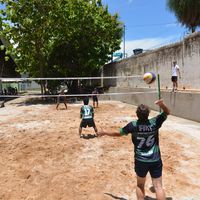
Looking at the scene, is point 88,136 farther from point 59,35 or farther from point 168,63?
point 59,35

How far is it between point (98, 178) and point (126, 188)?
80 centimetres

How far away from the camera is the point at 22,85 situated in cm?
6431

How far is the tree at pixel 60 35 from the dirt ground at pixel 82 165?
15.5 metres

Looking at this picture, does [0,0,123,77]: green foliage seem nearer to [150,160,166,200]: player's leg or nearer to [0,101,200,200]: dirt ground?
[0,101,200,200]: dirt ground

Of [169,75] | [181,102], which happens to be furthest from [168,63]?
[181,102]

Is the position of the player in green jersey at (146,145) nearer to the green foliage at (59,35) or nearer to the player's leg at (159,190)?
the player's leg at (159,190)

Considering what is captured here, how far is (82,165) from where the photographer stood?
8.37 meters

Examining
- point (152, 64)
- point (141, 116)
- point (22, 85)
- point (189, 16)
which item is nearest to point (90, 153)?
point (141, 116)

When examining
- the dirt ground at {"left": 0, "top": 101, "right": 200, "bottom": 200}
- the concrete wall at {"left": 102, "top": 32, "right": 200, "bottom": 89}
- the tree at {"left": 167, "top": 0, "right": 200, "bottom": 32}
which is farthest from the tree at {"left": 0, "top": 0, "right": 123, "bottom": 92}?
the dirt ground at {"left": 0, "top": 101, "right": 200, "bottom": 200}

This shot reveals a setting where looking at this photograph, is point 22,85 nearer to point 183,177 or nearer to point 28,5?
point 28,5

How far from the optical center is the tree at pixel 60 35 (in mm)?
26609

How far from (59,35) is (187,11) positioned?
536 inches

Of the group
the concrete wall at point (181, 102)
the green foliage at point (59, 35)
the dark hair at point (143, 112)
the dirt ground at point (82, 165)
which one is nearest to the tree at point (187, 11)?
the green foliage at point (59, 35)

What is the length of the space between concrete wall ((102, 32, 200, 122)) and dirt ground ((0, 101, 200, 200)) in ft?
9.52
